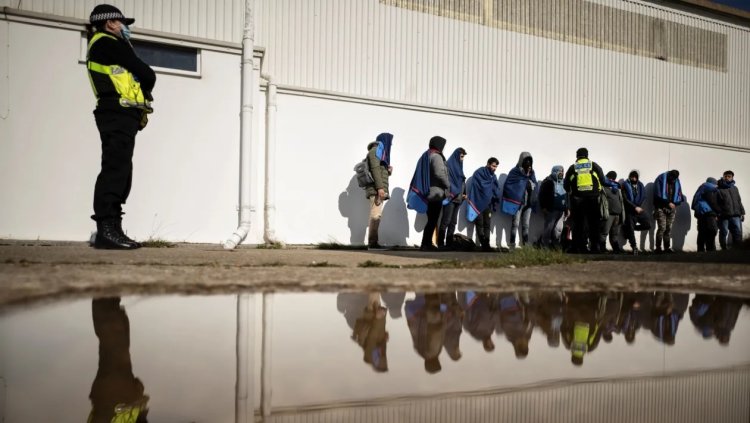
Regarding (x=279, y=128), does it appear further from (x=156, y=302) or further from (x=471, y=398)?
(x=471, y=398)

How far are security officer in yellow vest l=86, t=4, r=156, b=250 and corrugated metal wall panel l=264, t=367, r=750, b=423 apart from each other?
4344 millimetres

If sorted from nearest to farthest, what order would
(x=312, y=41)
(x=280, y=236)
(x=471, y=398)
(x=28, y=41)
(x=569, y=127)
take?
(x=471, y=398)
(x=28, y=41)
(x=280, y=236)
(x=312, y=41)
(x=569, y=127)

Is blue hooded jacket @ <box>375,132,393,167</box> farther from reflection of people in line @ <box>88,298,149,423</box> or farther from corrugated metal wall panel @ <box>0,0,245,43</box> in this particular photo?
reflection of people in line @ <box>88,298,149,423</box>

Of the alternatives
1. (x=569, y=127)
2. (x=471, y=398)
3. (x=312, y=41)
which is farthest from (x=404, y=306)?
(x=569, y=127)

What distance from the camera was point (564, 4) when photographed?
1223 centimetres

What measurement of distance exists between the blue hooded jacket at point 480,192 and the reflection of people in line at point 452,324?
7.58 meters

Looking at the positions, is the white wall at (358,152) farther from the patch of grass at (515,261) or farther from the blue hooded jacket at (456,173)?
the patch of grass at (515,261)

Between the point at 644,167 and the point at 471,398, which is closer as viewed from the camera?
the point at 471,398

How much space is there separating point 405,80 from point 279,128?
2571 millimetres

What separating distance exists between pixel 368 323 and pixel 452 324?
0.95ft

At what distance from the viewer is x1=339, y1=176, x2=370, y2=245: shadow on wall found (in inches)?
380

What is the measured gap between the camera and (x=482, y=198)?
10297 mm

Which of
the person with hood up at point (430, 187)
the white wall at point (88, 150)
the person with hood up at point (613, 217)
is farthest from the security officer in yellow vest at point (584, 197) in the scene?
the white wall at point (88, 150)

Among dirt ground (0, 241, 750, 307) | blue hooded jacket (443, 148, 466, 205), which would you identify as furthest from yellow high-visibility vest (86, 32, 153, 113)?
blue hooded jacket (443, 148, 466, 205)
